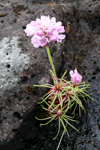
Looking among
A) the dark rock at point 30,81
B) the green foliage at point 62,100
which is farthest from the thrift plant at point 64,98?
the dark rock at point 30,81

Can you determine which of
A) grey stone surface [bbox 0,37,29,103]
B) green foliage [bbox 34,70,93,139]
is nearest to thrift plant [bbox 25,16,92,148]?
green foliage [bbox 34,70,93,139]

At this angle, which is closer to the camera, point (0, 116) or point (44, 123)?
point (0, 116)

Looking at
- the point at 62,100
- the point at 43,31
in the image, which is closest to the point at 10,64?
the point at 43,31

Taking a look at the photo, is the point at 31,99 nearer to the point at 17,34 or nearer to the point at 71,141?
the point at 71,141

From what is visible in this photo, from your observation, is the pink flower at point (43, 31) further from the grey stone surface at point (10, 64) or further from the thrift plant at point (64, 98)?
the grey stone surface at point (10, 64)

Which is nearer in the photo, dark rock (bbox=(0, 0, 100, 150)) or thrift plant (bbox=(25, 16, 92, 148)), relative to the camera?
dark rock (bbox=(0, 0, 100, 150))

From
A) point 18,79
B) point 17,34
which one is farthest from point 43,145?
point 17,34

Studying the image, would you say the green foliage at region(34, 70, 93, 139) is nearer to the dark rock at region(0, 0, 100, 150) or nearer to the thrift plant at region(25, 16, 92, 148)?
the thrift plant at region(25, 16, 92, 148)

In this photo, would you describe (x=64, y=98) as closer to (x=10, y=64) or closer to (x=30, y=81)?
(x=30, y=81)
